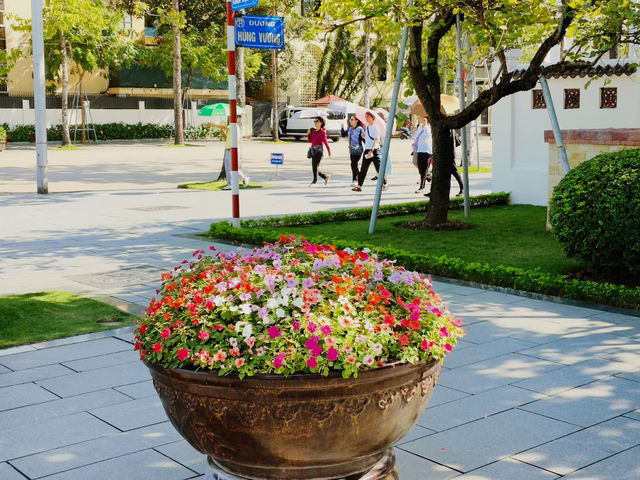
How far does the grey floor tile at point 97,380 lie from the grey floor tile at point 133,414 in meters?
0.43

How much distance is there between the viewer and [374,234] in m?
12.6

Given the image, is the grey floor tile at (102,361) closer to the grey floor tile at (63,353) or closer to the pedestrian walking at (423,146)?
the grey floor tile at (63,353)

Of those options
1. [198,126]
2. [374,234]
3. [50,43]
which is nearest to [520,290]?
[374,234]

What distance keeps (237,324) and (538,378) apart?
3.08 m

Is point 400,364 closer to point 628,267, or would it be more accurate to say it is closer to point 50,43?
point 628,267

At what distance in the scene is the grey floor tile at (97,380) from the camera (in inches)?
233

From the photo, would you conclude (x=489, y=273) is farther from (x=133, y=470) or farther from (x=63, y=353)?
(x=133, y=470)

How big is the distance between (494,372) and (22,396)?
10.3 ft

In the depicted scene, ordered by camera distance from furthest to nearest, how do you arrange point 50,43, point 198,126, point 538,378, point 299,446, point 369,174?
point 198,126 < point 50,43 < point 369,174 < point 538,378 < point 299,446

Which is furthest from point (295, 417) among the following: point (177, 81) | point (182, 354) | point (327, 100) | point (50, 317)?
point (327, 100)

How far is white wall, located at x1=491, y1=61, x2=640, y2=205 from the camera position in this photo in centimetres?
1477

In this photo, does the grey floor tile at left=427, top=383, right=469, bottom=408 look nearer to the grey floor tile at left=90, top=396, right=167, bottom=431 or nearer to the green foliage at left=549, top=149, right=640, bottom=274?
the grey floor tile at left=90, top=396, right=167, bottom=431

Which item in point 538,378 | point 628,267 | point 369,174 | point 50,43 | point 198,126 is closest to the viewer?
point 538,378

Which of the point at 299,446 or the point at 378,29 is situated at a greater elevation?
the point at 378,29
